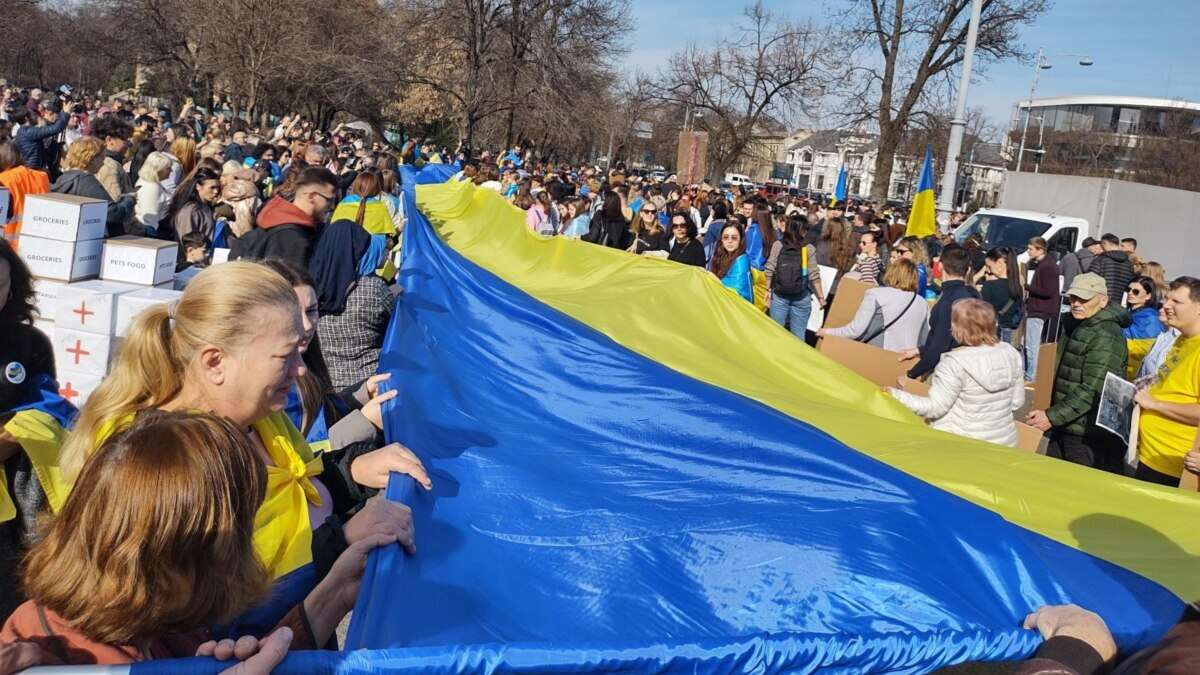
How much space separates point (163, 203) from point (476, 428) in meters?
4.88

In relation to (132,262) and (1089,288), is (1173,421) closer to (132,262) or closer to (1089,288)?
(1089,288)

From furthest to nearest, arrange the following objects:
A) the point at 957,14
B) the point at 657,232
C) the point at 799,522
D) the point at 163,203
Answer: the point at 957,14
the point at 657,232
the point at 163,203
the point at 799,522

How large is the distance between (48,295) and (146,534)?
3.40 metres

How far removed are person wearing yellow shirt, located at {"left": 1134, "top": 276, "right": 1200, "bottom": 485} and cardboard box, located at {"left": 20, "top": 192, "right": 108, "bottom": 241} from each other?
566 cm

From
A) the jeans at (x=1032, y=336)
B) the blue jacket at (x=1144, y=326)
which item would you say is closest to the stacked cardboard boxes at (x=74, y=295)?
the blue jacket at (x=1144, y=326)

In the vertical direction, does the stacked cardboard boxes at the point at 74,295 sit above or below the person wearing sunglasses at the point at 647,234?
below

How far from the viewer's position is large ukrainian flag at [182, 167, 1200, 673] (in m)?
2.45

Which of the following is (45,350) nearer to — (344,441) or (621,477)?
(344,441)

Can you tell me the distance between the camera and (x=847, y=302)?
31.4 ft

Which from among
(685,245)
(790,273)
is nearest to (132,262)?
(685,245)

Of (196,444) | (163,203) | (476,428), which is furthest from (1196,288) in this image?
(163,203)

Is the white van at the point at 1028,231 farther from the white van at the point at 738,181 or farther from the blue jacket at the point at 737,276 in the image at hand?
the white van at the point at 738,181

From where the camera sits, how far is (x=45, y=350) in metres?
3.19

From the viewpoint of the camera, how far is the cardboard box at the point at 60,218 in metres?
4.64
